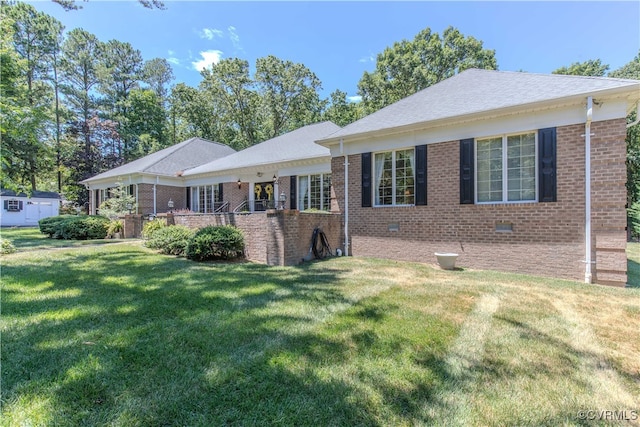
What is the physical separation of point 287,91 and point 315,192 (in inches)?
838

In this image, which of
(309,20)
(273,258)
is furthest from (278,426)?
(309,20)

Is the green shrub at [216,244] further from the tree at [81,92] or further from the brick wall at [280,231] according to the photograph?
the tree at [81,92]

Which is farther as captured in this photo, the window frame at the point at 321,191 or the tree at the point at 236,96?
the tree at the point at 236,96

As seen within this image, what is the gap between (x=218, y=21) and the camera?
16484 millimetres

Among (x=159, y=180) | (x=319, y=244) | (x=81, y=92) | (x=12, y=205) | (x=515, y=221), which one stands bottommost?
(x=319, y=244)

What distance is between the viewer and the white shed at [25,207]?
25.2m

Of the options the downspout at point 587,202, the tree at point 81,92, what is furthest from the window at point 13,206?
the downspout at point 587,202

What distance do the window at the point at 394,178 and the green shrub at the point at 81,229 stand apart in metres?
13.3

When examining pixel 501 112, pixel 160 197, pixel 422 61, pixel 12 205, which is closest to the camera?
pixel 501 112

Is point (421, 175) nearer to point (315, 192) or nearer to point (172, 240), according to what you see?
point (315, 192)

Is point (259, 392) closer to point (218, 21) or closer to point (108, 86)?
point (218, 21)

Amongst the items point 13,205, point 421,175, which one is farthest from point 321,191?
point 13,205

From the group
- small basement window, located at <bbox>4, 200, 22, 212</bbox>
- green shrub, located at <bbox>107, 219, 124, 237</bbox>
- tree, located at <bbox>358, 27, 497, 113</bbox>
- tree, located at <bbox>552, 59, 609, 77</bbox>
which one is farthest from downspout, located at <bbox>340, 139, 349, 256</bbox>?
small basement window, located at <bbox>4, 200, 22, 212</bbox>

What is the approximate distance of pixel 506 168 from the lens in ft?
25.3
